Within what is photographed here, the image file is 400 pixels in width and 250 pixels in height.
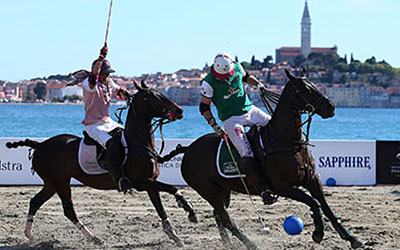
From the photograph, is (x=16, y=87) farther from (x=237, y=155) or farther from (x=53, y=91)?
(x=237, y=155)

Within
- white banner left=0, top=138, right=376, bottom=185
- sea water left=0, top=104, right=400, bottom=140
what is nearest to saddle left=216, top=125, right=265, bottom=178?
white banner left=0, top=138, right=376, bottom=185

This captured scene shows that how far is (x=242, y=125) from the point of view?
969 centimetres

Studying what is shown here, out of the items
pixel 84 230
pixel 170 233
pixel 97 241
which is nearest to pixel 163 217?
pixel 170 233

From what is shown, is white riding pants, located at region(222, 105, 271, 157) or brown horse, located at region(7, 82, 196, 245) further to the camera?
brown horse, located at region(7, 82, 196, 245)

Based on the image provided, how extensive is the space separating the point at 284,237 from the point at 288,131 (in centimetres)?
209

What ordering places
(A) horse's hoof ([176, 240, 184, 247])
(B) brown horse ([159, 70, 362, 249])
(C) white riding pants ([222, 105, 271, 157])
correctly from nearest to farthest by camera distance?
(B) brown horse ([159, 70, 362, 249]) → (C) white riding pants ([222, 105, 271, 157]) → (A) horse's hoof ([176, 240, 184, 247])

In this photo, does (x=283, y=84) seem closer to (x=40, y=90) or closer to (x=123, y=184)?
(x=40, y=90)

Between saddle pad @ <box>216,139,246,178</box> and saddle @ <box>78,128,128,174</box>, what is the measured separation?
1509 mm

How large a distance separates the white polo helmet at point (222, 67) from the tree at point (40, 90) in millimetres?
145184

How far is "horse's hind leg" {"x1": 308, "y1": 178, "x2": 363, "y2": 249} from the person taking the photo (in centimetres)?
888

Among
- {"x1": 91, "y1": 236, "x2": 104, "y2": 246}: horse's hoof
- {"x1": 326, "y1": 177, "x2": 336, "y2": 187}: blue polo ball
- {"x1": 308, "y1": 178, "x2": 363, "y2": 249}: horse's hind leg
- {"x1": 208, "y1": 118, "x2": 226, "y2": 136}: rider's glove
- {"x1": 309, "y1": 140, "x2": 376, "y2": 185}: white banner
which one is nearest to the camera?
{"x1": 308, "y1": 178, "x2": 363, "y2": 249}: horse's hind leg

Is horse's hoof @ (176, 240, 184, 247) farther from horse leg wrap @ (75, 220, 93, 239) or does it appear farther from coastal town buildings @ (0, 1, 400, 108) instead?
coastal town buildings @ (0, 1, 400, 108)

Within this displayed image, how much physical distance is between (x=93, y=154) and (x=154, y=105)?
113cm

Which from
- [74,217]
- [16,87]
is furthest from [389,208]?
[16,87]
